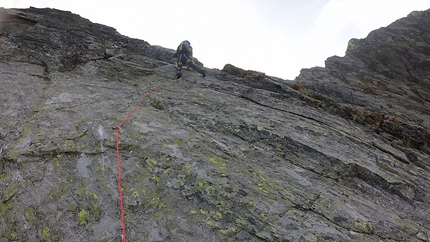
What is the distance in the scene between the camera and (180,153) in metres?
11.4

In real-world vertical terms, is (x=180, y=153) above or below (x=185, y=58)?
below

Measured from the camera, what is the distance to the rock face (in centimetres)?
900

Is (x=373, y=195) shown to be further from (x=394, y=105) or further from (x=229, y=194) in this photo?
(x=394, y=105)

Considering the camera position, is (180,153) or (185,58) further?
(185,58)

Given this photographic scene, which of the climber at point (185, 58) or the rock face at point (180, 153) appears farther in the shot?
the climber at point (185, 58)

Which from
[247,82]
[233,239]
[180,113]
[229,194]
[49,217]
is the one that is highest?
[247,82]

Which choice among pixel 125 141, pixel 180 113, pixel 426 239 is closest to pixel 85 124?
pixel 125 141

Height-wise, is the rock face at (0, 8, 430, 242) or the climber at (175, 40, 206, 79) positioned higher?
the climber at (175, 40, 206, 79)

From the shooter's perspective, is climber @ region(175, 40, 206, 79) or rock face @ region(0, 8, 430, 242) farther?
climber @ region(175, 40, 206, 79)

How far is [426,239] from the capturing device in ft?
34.0

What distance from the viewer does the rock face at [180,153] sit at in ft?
29.5

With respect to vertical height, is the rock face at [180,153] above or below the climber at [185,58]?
below

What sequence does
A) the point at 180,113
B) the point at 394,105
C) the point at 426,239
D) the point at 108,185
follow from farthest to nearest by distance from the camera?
the point at 394,105 < the point at 180,113 < the point at 426,239 < the point at 108,185

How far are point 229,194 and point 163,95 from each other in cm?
787
